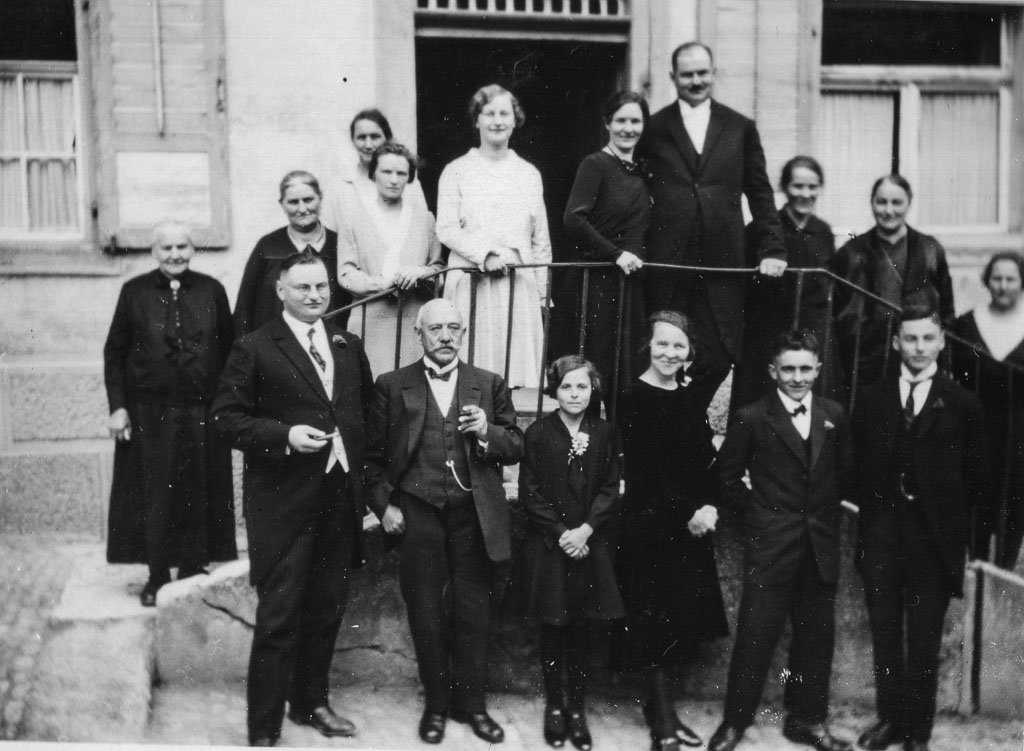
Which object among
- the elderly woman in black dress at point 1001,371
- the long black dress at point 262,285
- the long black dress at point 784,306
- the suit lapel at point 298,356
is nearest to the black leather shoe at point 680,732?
the long black dress at point 784,306

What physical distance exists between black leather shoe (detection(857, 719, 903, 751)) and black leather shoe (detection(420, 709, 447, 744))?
1711 millimetres

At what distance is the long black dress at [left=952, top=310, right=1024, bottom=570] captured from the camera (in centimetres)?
488

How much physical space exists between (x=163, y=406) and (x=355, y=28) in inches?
101

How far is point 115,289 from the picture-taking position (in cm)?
612

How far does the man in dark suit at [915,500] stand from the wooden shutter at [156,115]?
3.65 metres

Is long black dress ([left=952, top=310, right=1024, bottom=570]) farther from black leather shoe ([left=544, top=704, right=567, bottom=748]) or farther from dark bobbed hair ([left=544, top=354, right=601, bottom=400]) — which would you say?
black leather shoe ([left=544, top=704, right=567, bottom=748])

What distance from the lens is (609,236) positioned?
4785mm

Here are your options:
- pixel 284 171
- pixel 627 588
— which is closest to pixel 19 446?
pixel 284 171

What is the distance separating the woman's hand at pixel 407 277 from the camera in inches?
183

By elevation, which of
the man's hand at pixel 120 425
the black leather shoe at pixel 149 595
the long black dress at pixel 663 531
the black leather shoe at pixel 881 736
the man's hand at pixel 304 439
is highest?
the man's hand at pixel 304 439

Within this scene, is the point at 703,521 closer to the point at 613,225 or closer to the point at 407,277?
the point at 613,225

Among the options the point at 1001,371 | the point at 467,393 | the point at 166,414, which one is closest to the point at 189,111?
the point at 166,414

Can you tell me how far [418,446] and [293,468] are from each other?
0.48 meters

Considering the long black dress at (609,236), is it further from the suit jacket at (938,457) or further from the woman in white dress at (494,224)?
the suit jacket at (938,457)
